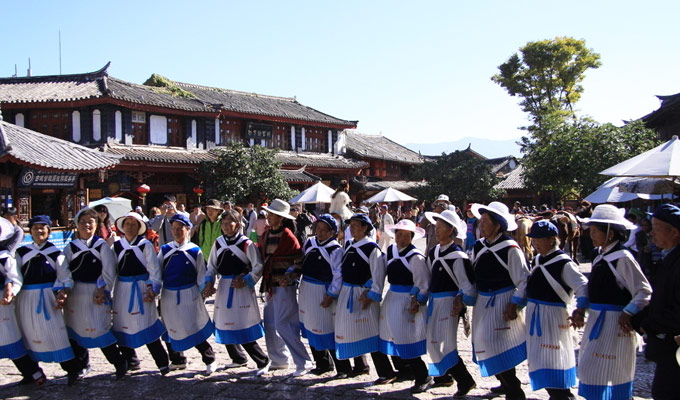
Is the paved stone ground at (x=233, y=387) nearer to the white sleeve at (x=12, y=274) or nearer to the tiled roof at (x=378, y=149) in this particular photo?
the white sleeve at (x=12, y=274)

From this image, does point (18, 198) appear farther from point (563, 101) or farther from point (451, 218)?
point (563, 101)

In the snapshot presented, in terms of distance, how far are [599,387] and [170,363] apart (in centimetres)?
432

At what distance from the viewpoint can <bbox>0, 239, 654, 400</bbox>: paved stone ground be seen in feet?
16.6

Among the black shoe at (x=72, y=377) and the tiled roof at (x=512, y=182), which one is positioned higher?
the tiled roof at (x=512, y=182)

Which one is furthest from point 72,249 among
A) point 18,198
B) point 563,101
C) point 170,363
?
point 563,101

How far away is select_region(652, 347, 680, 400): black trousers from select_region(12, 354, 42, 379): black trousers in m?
5.48

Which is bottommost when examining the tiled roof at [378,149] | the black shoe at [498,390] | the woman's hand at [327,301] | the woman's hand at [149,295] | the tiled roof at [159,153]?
the black shoe at [498,390]

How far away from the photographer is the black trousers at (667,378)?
360 centimetres

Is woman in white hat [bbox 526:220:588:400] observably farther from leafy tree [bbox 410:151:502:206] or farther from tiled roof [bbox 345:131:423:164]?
tiled roof [bbox 345:131:423:164]

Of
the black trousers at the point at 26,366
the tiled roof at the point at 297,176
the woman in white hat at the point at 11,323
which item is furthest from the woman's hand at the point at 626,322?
the tiled roof at the point at 297,176

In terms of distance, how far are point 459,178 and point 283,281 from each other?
23.4 m

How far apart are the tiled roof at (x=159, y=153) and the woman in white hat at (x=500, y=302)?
55.1ft

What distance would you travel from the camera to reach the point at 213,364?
18.9 feet

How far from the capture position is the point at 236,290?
5668 millimetres
